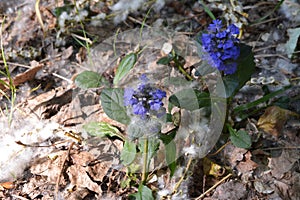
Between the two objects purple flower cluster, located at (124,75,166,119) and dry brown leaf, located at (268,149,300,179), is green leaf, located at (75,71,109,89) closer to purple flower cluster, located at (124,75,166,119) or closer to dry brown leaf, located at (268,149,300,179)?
purple flower cluster, located at (124,75,166,119)

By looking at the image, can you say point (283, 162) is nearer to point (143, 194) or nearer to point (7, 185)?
point (143, 194)

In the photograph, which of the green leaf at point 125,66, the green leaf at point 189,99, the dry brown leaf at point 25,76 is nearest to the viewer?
the green leaf at point 189,99

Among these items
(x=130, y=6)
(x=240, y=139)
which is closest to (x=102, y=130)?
(x=240, y=139)

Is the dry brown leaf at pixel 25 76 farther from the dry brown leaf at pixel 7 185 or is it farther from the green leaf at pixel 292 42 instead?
the green leaf at pixel 292 42

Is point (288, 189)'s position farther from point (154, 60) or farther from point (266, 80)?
point (154, 60)

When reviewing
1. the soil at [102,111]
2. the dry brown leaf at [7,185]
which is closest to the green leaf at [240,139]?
the soil at [102,111]

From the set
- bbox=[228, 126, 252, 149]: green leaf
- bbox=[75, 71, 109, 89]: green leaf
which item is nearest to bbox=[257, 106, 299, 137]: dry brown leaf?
bbox=[228, 126, 252, 149]: green leaf

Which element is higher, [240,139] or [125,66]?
[125,66]
